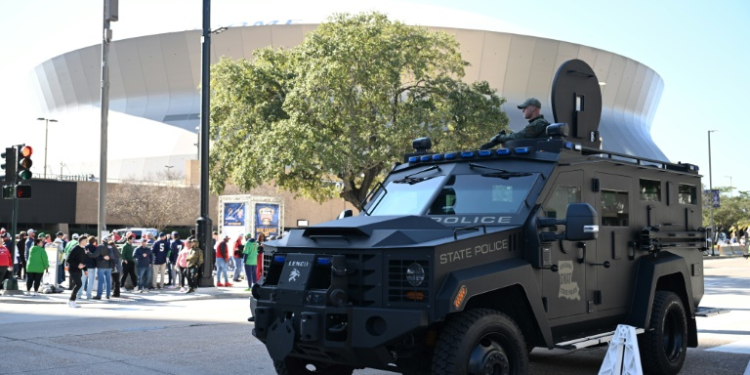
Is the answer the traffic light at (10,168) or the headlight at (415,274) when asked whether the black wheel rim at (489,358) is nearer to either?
the headlight at (415,274)

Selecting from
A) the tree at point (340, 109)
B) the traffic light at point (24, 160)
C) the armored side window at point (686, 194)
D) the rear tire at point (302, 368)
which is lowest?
the rear tire at point (302, 368)

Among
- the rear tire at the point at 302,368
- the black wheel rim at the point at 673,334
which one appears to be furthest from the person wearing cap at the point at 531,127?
the rear tire at the point at 302,368

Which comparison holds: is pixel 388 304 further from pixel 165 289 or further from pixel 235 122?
pixel 235 122

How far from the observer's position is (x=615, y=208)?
8312 mm

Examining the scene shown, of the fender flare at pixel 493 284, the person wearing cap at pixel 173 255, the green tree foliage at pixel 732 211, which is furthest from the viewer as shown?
the green tree foliage at pixel 732 211

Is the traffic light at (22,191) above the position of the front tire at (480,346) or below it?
above

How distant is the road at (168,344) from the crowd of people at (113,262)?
1.86 metres

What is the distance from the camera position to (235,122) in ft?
99.7

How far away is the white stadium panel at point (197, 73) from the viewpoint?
7681 cm

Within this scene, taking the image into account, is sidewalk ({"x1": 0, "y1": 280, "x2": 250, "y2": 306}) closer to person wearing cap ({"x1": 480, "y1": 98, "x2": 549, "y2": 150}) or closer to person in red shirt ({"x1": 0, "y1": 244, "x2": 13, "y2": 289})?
person in red shirt ({"x1": 0, "y1": 244, "x2": 13, "y2": 289})

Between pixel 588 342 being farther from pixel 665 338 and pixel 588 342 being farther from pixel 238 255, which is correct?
pixel 238 255

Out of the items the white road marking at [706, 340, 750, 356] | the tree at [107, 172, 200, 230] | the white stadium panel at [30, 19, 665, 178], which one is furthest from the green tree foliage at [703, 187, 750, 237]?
the white road marking at [706, 340, 750, 356]

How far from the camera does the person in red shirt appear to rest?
2078cm

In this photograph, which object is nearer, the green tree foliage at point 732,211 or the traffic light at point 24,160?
the traffic light at point 24,160
